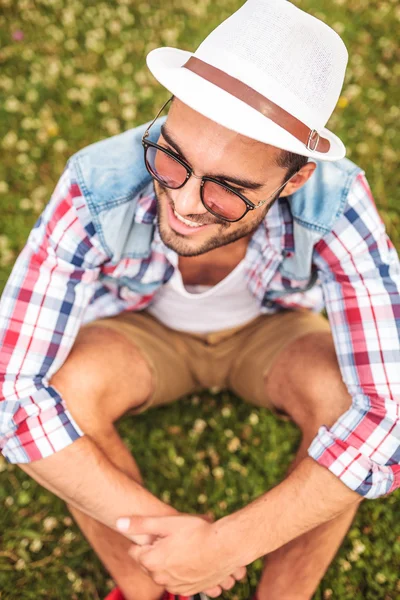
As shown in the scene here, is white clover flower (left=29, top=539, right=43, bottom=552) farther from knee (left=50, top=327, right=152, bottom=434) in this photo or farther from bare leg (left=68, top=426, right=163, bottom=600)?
knee (left=50, top=327, right=152, bottom=434)

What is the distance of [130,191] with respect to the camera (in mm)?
2467

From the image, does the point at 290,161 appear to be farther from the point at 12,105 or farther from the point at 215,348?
the point at 12,105

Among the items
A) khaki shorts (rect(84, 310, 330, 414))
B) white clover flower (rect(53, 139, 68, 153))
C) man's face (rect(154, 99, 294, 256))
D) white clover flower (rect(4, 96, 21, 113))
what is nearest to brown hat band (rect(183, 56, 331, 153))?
man's face (rect(154, 99, 294, 256))

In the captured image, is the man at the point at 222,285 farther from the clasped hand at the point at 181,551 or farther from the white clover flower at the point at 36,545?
the white clover flower at the point at 36,545

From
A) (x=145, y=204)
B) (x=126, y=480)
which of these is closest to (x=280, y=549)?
(x=126, y=480)

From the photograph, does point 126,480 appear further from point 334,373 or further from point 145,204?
point 145,204

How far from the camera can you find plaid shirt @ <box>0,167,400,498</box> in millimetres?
2434

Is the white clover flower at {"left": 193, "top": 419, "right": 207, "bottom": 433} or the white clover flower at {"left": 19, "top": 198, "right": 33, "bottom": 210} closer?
the white clover flower at {"left": 193, "top": 419, "right": 207, "bottom": 433}

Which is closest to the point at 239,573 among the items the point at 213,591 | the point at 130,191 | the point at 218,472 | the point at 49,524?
the point at 213,591

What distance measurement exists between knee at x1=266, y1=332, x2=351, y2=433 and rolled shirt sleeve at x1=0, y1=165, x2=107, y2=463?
1103 millimetres

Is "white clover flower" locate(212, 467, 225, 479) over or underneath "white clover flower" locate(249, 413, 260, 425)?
underneath

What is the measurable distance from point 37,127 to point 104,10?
1.54 m

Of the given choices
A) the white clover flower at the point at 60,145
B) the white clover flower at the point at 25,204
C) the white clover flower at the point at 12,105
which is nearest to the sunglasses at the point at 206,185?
the white clover flower at the point at 25,204

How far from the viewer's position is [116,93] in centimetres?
499
